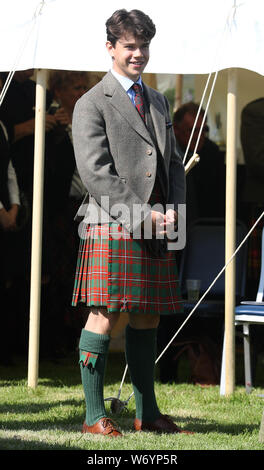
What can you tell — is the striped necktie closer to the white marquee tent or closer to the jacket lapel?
the jacket lapel

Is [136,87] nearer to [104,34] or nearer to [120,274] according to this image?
[120,274]

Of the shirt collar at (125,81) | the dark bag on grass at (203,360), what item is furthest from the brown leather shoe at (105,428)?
the dark bag on grass at (203,360)

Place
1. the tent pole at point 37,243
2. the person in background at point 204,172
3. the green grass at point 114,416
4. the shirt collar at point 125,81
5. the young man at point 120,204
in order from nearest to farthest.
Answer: the green grass at point 114,416, the young man at point 120,204, the shirt collar at point 125,81, the tent pole at point 37,243, the person in background at point 204,172

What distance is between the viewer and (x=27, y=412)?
4641 millimetres

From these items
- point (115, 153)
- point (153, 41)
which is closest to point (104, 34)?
point (153, 41)

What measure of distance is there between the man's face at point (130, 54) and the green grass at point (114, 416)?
1471 millimetres

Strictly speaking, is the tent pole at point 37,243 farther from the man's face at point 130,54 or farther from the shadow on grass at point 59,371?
the man's face at point 130,54

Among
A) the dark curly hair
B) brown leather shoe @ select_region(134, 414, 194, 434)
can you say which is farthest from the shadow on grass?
the dark curly hair

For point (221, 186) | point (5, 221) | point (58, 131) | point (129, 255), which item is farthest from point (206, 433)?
point (221, 186)

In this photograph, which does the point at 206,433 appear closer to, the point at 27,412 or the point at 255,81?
the point at 27,412

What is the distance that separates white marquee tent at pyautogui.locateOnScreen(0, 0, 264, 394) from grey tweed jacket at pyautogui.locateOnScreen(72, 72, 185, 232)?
4.81ft

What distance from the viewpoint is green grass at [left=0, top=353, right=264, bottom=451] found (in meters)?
3.65

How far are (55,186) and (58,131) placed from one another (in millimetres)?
389

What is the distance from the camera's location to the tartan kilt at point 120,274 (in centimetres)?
380
